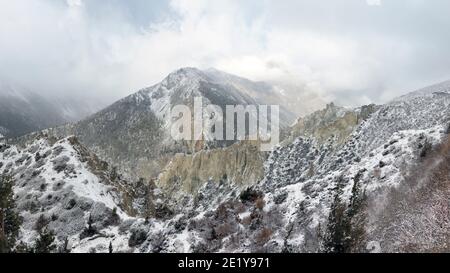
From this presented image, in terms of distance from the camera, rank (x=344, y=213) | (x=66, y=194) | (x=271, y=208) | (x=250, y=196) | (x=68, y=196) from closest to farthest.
Result: 1. (x=344, y=213)
2. (x=271, y=208)
3. (x=250, y=196)
4. (x=68, y=196)
5. (x=66, y=194)

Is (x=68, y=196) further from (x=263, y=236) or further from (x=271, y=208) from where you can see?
(x=263, y=236)

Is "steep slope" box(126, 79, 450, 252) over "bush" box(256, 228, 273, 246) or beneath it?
over

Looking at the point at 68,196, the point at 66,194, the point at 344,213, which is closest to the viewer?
the point at 344,213

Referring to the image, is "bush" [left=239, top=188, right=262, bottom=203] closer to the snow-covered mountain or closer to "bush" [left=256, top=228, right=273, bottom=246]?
the snow-covered mountain

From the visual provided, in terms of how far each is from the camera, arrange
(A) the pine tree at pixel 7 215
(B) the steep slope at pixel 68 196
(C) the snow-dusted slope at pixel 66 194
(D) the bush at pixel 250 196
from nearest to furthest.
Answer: (A) the pine tree at pixel 7 215 < (D) the bush at pixel 250 196 < (B) the steep slope at pixel 68 196 < (C) the snow-dusted slope at pixel 66 194

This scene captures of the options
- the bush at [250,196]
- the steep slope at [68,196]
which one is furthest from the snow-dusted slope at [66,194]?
the bush at [250,196]

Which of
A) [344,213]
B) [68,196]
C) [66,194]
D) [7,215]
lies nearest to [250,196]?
[344,213]

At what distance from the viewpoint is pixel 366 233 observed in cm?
3656

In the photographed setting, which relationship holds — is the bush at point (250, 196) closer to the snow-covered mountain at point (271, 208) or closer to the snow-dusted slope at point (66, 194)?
the snow-covered mountain at point (271, 208)

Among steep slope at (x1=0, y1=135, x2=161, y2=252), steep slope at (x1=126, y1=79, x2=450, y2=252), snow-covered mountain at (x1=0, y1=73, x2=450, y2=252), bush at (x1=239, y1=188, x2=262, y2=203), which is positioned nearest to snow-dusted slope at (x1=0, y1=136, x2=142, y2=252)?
steep slope at (x1=0, y1=135, x2=161, y2=252)

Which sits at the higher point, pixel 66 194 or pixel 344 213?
pixel 344 213
